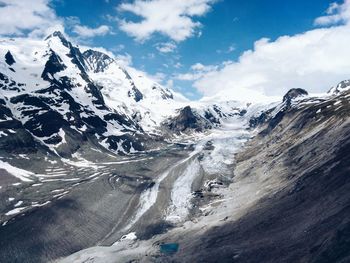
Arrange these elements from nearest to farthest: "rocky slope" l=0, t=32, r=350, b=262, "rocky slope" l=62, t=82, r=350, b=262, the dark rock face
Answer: the dark rock face → "rocky slope" l=62, t=82, r=350, b=262 → "rocky slope" l=0, t=32, r=350, b=262

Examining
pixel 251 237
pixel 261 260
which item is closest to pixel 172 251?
pixel 251 237

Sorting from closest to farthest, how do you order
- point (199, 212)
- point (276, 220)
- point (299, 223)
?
point (299, 223) < point (276, 220) < point (199, 212)

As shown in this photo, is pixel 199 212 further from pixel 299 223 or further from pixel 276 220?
pixel 299 223

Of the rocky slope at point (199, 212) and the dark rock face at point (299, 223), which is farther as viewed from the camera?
the rocky slope at point (199, 212)

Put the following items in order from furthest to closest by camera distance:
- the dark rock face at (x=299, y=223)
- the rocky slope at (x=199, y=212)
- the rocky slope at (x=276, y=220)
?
the rocky slope at (x=199, y=212) < the rocky slope at (x=276, y=220) < the dark rock face at (x=299, y=223)

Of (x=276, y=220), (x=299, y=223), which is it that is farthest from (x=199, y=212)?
(x=299, y=223)

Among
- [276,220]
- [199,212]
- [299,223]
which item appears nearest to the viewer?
[299,223]

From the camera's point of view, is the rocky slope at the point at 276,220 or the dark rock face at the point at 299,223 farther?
the rocky slope at the point at 276,220

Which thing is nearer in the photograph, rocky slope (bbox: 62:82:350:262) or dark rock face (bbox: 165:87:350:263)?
dark rock face (bbox: 165:87:350:263)

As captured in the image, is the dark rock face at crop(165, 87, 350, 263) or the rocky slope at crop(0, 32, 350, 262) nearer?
the dark rock face at crop(165, 87, 350, 263)

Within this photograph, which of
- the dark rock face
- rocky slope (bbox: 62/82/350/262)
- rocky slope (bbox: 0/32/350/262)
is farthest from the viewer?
rocky slope (bbox: 0/32/350/262)

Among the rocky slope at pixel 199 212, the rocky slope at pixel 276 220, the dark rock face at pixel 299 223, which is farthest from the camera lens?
the rocky slope at pixel 199 212
